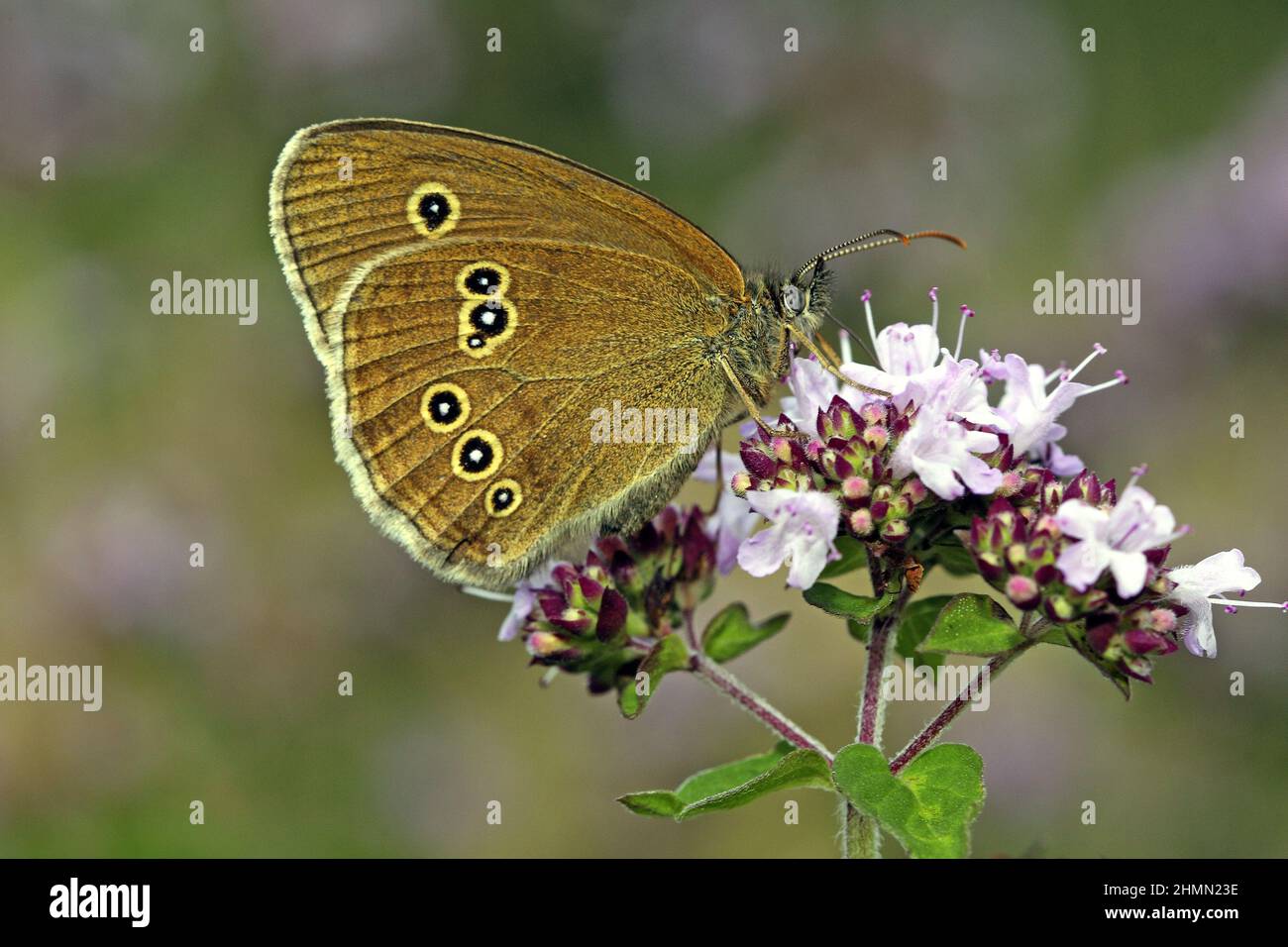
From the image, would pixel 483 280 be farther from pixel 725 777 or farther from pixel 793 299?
pixel 725 777

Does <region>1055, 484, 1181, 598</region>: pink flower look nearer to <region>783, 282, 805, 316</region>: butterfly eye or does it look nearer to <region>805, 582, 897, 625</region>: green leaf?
<region>805, 582, 897, 625</region>: green leaf

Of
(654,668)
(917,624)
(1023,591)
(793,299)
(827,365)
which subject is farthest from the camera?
(793,299)

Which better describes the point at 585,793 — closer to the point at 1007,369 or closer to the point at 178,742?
the point at 178,742

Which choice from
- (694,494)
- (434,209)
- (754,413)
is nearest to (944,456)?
(754,413)

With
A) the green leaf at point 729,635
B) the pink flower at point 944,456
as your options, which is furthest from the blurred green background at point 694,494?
the pink flower at point 944,456

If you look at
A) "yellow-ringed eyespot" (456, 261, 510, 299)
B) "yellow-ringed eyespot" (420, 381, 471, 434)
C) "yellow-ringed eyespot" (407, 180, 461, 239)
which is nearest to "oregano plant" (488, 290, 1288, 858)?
"yellow-ringed eyespot" (420, 381, 471, 434)

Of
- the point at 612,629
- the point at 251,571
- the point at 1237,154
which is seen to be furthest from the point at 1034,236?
the point at 612,629
